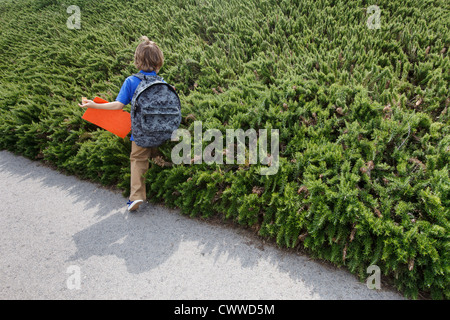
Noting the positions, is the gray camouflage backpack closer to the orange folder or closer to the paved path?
the orange folder

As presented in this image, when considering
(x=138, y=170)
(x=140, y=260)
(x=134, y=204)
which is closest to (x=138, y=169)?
(x=138, y=170)

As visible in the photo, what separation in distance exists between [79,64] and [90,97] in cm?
134

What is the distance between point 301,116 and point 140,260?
260cm

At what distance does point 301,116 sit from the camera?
3.60 m

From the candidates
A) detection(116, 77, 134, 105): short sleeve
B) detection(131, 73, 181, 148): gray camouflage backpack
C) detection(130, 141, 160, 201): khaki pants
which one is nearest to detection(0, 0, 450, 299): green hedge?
detection(130, 141, 160, 201): khaki pants

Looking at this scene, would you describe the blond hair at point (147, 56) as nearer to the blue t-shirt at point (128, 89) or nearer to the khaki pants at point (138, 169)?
the blue t-shirt at point (128, 89)

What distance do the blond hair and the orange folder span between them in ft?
2.39

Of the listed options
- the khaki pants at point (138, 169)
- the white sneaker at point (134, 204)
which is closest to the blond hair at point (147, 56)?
the khaki pants at point (138, 169)

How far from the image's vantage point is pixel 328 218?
278cm

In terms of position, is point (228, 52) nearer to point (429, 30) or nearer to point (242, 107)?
point (242, 107)

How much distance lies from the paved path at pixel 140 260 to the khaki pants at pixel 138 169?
0.27 meters

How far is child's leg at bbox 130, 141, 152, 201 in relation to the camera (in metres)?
3.67

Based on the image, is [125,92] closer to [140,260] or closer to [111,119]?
[111,119]
